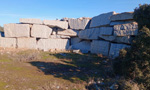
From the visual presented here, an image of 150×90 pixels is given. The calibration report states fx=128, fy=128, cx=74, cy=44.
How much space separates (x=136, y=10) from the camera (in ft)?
14.5

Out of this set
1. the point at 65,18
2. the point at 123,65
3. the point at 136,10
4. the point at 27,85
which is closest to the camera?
the point at 27,85

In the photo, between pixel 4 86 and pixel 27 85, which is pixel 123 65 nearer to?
pixel 27 85

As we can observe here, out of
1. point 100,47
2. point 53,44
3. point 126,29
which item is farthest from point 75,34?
point 126,29

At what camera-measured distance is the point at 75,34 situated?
37.7 feet

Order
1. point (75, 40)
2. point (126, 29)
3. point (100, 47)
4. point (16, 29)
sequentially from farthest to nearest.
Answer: point (75, 40) < point (16, 29) < point (100, 47) < point (126, 29)

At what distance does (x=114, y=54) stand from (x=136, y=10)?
145 inches

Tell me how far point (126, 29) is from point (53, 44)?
19.9ft

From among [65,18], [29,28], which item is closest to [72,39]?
→ [65,18]

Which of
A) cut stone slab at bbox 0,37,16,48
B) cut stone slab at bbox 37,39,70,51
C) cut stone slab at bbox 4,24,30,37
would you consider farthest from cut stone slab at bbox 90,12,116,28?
cut stone slab at bbox 0,37,16,48

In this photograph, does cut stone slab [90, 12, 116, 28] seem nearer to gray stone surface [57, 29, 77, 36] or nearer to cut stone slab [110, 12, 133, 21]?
cut stone slab [110, 12, 133, 21]

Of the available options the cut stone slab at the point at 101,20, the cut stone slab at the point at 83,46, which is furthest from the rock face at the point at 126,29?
the cut stone slab at the point at 83,46

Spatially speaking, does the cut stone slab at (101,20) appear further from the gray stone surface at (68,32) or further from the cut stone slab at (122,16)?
the gray stone surface at (68,32)

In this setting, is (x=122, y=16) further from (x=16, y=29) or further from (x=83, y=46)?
(x=16, y=29)

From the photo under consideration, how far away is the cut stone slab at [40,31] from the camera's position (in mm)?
10081
